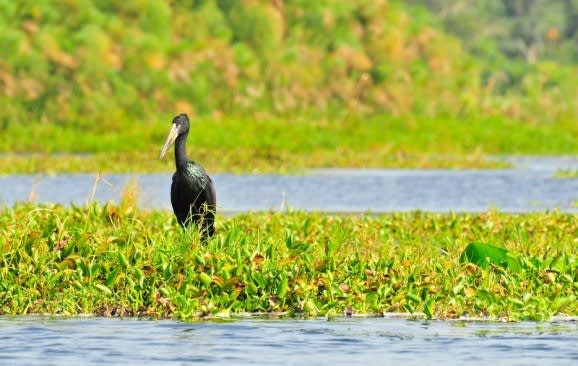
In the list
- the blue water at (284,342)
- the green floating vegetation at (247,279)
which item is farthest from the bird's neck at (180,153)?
the blue water at (284,342)

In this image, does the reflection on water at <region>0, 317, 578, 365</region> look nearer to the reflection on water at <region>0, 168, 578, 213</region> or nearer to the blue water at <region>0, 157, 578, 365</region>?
the blue water at <region>0, 157, 578, 365</region>

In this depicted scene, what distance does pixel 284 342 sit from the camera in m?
11.6

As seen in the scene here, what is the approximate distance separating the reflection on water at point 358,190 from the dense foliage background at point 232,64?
9.39m

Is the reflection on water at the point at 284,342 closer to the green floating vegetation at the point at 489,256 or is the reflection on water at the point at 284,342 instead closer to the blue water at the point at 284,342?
the blue water at the point at 284,342

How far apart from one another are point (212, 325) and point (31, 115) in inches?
1126

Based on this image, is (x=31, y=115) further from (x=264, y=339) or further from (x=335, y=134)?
(x=264, y=339)

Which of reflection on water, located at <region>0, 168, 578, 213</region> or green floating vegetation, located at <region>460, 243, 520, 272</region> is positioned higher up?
reflection on water, located at <region>0, 168, 578, 213</region>

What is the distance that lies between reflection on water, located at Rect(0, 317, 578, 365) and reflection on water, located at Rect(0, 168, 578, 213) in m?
10.7

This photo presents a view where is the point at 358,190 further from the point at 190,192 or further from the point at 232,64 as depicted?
the point at 232,64

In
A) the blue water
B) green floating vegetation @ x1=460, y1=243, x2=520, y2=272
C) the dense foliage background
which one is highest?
the dense foliage background

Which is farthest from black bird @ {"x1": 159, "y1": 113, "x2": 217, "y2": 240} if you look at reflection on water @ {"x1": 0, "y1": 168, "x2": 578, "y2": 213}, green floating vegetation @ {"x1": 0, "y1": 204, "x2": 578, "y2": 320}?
reflection on water @ {"x1": 0, "y1": 168, "x2": 578, "y2": 213}

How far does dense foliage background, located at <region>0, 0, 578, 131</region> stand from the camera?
41094 mm

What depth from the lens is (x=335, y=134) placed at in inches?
1543

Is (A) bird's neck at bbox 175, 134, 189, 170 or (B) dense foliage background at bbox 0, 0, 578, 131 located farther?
(B) dense foliage background at bbox 0, 0, 578, 131
